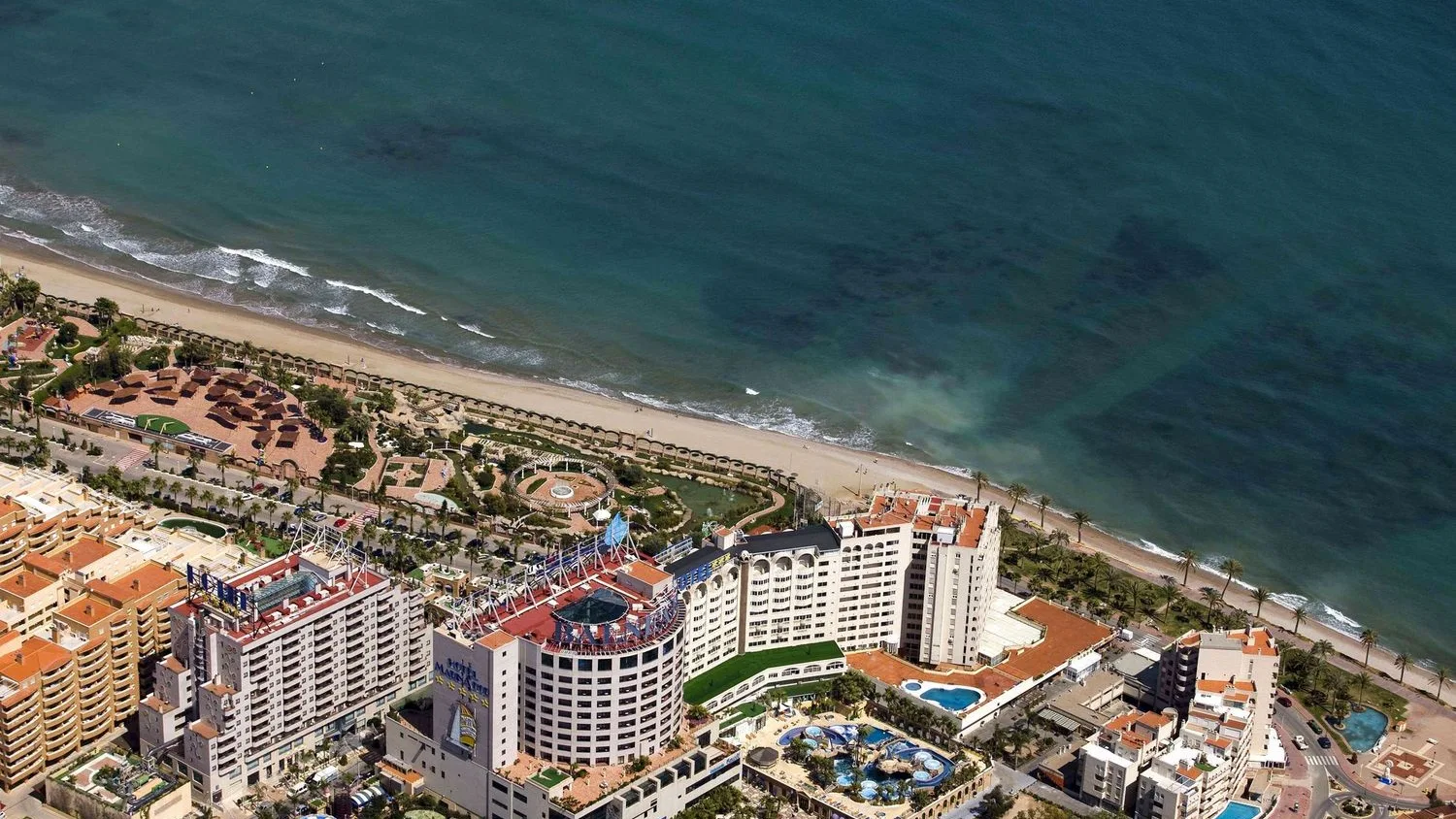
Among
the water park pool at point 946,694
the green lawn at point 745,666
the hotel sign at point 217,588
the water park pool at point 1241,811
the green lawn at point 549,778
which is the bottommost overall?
the water park pool at point 1241,811

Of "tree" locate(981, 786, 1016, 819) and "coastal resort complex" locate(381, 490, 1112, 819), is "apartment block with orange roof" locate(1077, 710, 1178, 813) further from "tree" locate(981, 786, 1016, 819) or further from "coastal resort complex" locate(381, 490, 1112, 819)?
"coastal resort complex" locate(381, 490, 1112, 819)

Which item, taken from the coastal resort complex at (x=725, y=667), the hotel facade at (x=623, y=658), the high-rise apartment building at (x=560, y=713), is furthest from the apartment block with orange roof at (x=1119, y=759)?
the high-rise apartment building at (x=560, y=713)

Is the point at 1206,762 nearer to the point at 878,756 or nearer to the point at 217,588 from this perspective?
the point at 878,756

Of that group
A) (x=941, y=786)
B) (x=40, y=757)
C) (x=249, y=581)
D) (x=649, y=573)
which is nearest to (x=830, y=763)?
(x=941, y=786)

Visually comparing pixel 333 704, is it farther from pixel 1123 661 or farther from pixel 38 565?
pixel 1123 661

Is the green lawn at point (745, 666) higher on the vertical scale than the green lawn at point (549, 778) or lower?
lower

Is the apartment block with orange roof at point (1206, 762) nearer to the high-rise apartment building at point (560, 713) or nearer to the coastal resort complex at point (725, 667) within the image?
the coastal resort complex at point (725, 667)

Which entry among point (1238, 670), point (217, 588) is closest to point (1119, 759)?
point (1238, 670)
